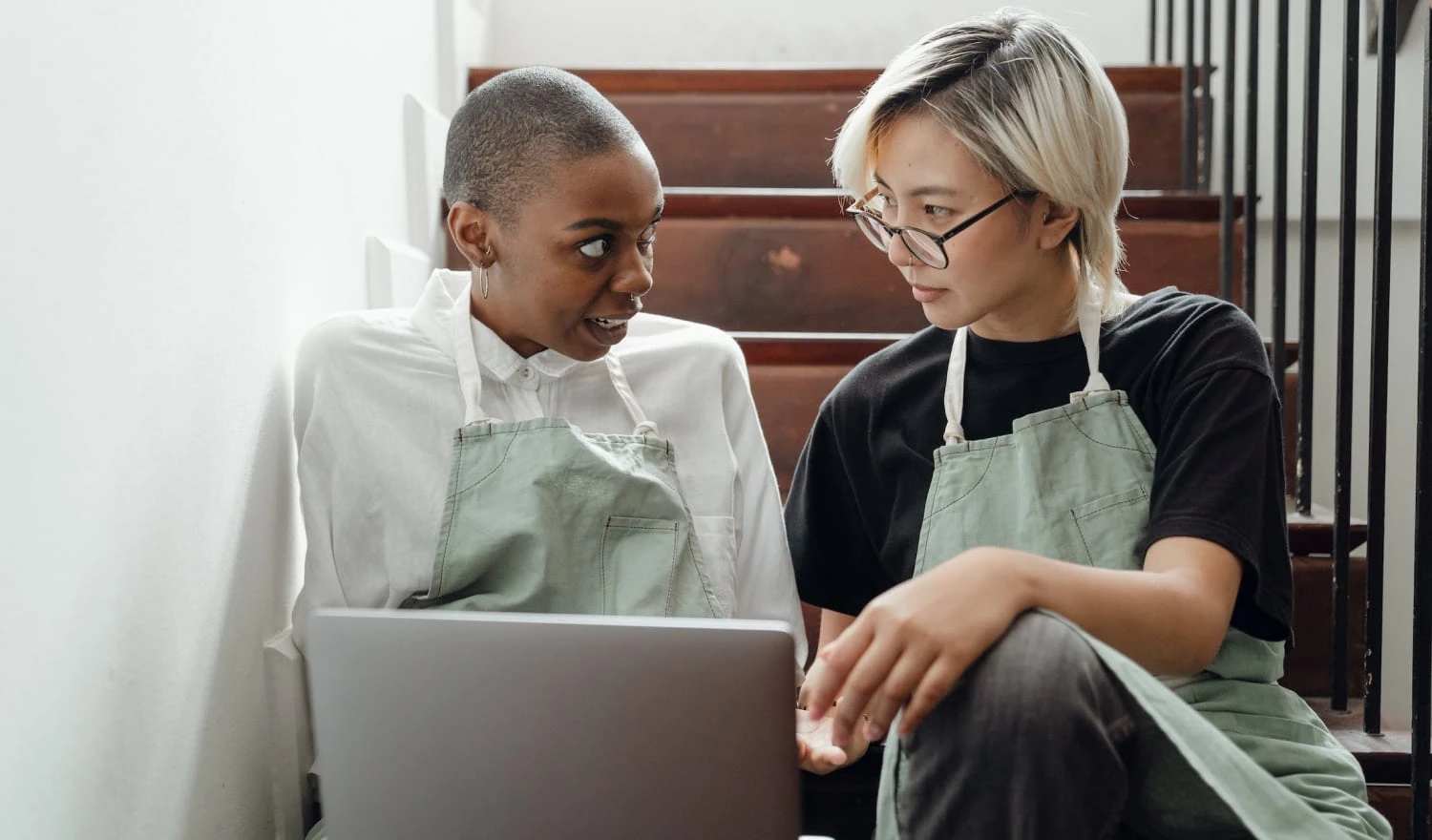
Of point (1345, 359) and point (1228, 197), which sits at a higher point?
point (1228, 197)

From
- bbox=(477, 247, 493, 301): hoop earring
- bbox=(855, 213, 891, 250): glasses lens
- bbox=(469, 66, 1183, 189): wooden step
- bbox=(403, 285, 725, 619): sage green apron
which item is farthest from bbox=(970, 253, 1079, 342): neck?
bbox=(469, 66, 1183, 189): wooden step

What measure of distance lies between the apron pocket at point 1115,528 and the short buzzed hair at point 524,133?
0.51m

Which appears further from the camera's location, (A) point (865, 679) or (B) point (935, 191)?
(B) point (935, 191)

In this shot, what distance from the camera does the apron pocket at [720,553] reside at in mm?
1119

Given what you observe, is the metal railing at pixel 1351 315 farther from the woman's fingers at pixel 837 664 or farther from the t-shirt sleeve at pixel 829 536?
the woman's fingers at pixel 837 664

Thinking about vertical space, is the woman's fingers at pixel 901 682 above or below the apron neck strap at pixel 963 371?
below

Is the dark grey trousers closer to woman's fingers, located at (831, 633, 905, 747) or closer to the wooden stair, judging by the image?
woman's fingers, located at (831, 633, 905, 747)

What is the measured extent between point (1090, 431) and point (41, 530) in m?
0.79

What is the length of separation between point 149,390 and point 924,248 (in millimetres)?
627

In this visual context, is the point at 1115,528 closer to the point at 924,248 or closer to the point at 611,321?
the point at 924,248

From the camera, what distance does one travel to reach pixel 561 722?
27.6 inches

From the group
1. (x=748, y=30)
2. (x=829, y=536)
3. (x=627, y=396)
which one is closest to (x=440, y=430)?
(x=627, y=396)

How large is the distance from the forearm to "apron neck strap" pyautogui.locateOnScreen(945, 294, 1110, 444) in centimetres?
18

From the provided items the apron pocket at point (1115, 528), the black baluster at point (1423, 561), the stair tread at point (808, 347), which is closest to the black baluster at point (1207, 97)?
the stair tread at point (808, 347)
